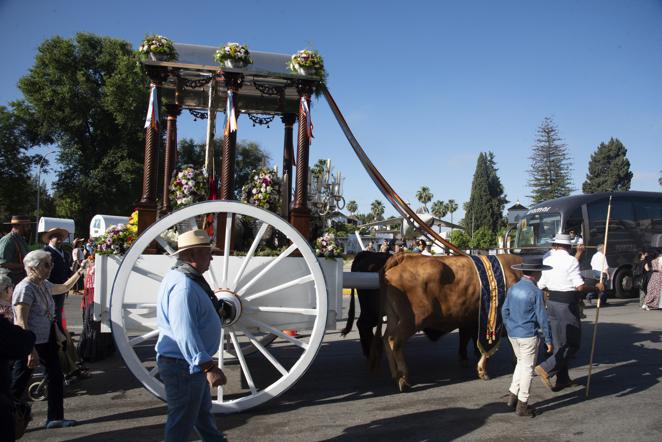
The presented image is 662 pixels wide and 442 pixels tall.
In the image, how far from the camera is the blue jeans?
2.91 metres

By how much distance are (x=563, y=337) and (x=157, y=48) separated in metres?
5.43

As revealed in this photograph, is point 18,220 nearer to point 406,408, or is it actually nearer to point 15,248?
point 15,248

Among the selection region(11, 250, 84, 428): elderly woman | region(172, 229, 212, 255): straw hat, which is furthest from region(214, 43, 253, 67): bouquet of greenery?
region(172, 229, 212, 255): straw hat

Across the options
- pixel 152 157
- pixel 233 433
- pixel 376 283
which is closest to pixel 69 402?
pixel 233 433

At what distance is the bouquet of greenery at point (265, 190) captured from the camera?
212 inches

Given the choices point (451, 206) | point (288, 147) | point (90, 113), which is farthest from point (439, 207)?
point (288, 147)

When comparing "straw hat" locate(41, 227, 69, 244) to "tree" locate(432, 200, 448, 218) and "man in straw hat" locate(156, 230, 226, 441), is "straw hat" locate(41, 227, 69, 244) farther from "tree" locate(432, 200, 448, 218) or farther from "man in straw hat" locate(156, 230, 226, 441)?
"tree" locate(432, 200, 448, 218)

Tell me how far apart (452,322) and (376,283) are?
40.0 inches

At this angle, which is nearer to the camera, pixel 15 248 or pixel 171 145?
pixel 15 248

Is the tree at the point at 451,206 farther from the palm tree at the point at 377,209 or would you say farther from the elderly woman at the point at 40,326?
the elderly woman at the point at 40,326

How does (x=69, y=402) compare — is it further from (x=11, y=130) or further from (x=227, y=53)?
(x=11, y=130)

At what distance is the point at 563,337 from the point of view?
5602 mm

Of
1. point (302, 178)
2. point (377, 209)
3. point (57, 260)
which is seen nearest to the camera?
point (302, 178)

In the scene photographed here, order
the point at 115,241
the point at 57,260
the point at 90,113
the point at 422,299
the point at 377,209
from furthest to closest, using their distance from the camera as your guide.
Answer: the point at 377,209 → the point at 90,113 → the point at 57,260 → the point at 422,299 → the point at 115,241
